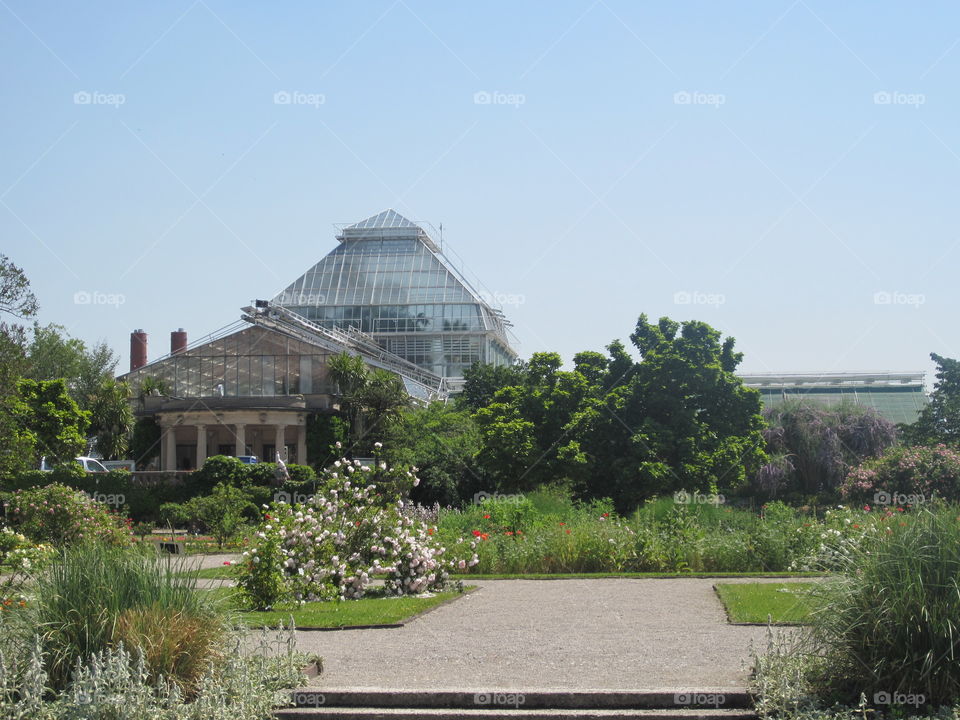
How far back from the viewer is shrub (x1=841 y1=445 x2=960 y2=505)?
27203 millimetres

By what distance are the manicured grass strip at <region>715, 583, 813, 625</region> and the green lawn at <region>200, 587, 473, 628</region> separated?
383 centimetres

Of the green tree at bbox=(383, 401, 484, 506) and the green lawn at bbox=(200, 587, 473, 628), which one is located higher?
the green tree at bbox=(383, 401, 484, 506)

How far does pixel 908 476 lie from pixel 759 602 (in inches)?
691

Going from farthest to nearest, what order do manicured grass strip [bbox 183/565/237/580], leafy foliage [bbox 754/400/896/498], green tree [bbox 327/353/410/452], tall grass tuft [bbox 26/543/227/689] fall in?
green tree [bbox 327/353/410/452] → leafy foliage [bbox 754/400/896/498] → manicured grass strip [bbox 183/565/237/580] → tall grass tuft [bbox 26/543/227/689]

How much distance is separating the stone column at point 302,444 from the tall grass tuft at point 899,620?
45.9m

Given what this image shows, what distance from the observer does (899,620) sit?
705 cm

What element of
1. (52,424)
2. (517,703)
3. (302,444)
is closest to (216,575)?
(517,703)

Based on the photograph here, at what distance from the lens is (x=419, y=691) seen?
7.87 meters

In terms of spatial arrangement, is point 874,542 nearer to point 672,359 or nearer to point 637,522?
point 637,522

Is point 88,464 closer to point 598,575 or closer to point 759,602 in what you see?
point 598,575

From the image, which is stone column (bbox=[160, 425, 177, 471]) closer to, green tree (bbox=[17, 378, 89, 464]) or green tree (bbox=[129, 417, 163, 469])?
green tree (bbox=[129, 417, 163, 469])

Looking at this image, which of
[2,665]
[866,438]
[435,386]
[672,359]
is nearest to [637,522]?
[672,359]

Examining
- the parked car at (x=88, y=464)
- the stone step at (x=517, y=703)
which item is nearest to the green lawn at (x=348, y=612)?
the stone step at (x=517, y=703)

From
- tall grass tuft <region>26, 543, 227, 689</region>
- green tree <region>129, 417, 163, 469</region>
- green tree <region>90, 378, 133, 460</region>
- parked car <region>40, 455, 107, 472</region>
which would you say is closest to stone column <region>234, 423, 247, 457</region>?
green tree <region>129, 417, 163, 469</region>
